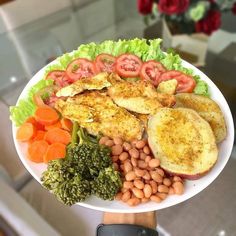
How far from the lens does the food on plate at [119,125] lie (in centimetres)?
100

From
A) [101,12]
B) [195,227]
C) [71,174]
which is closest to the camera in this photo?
[71,174]

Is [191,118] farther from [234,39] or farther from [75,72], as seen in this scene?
[234,39]

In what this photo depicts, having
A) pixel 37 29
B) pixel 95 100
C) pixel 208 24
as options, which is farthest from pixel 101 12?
pixel 95 100

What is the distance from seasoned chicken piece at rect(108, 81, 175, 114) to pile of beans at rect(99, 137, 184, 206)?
5.5 inches

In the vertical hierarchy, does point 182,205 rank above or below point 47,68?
below

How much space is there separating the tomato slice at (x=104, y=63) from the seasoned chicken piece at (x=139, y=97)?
11 cm

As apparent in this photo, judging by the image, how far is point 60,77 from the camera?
1268mm

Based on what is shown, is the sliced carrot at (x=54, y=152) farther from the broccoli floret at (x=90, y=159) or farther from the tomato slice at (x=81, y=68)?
the tomato slice at (x=81, y=68)

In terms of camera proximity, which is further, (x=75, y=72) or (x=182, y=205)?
(x=182, y=205)

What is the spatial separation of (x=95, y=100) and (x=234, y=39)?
1.04m

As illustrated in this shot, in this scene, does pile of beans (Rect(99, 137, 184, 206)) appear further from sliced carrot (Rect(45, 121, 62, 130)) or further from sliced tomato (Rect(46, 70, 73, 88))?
sliced tomato (Rect(46, 70, 73, 88))

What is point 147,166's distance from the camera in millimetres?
1023

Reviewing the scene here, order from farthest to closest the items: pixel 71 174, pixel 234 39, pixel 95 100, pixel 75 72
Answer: pixel 234 39 < pixel 75 72 < pixel 95 100 < pixel 71 174

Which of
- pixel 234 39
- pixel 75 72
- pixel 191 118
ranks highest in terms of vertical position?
pixel 75 72
